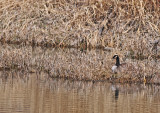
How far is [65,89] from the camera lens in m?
13.6

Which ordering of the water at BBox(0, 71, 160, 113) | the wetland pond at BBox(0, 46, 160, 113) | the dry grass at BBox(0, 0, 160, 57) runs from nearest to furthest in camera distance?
the water at BBox(0, 71, 160, 113)
the wetland pond at BBox(0, 46, 160, 113)
the dry grass at BBox(0, 0, 160, 57)

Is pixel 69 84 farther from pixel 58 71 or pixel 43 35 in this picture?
pixel 43 35

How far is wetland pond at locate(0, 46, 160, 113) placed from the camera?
11367 millimetres

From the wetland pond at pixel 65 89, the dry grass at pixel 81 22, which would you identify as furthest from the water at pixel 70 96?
the dry grass at pixel 81 22

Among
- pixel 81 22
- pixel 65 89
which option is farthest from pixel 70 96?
pixel 81 22

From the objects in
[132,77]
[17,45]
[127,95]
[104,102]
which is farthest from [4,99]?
[17,45]

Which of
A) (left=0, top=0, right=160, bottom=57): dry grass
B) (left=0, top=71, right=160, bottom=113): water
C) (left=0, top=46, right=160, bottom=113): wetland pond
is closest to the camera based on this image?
(left=0, top=71, right=160, bottom=113): water

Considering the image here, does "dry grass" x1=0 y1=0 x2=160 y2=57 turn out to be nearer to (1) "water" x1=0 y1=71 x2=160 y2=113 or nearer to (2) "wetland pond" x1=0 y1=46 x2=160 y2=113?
(2) "wetland pond" x1=0 y1=46 x2=160 y2=113

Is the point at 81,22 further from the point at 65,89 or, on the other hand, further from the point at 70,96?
the point at 70,96

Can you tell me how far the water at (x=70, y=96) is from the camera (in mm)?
11234

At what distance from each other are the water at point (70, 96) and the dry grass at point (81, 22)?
769 cm

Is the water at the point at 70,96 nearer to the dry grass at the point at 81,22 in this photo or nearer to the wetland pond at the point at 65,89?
the wetland pond at the point at 65,89

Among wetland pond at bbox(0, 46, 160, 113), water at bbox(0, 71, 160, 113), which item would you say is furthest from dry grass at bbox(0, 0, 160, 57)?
water at bbox(0, 71, 160, 113)

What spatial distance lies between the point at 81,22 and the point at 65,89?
1083 centimetres
